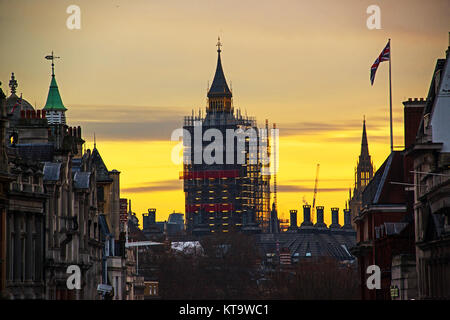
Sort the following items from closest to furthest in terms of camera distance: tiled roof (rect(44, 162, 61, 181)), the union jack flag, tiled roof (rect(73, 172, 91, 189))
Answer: tiled roof (rect(44, 162, 61, 181)), tiled roof (rect(73, 172, 91, 189)), the union jack flag

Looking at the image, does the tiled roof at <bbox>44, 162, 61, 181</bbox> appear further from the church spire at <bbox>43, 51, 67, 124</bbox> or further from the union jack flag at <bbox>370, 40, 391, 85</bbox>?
the church spire at <bbox>43, 51, 67, 124</bbox>

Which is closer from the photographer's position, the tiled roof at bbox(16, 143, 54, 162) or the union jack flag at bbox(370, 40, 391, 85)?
the tiled roof at bbox(16, 143, 54, 162)

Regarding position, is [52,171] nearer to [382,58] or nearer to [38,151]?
[38,151]

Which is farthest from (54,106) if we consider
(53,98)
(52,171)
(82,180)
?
(52,171)

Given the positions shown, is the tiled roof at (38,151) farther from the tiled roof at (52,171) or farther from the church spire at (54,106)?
the church spire at (54,106)

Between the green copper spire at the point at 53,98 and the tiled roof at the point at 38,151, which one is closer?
the tiled roof at the point at 38,151

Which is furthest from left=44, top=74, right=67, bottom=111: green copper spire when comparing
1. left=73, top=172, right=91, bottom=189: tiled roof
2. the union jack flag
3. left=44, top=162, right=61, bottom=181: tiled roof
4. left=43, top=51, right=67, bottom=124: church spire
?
left=44, top=162, right=61, bottom=181: tiled roof

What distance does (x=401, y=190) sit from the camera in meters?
134

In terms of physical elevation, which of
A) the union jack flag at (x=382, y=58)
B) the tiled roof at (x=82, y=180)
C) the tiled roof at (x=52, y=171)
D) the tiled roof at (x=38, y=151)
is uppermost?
the union jack flag at (x=382, y=58)

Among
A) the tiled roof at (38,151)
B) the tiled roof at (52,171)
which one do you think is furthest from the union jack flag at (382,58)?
the tiled roof at (52,171)

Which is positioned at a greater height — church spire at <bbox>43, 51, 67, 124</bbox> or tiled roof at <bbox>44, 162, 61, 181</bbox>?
church spire at <bbox>43, 51, 67, 124</bbox>
